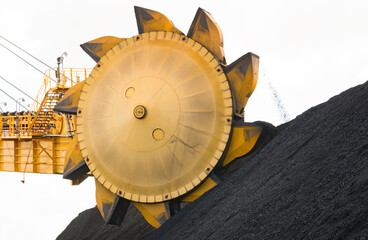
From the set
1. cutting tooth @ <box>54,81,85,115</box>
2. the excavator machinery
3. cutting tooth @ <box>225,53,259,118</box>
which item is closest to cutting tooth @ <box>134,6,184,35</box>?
the excavator machinery

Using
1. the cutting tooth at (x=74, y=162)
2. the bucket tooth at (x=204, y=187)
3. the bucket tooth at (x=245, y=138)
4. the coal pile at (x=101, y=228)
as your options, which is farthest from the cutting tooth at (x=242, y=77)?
the coal pile at (x=101, y=228)

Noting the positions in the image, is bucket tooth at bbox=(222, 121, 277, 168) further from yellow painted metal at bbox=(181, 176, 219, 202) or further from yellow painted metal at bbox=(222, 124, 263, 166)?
yellow painted metal at bbox=(181, 176, 219, 202)

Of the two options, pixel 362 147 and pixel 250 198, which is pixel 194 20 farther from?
pixel 362 147

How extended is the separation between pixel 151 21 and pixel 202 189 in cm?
421

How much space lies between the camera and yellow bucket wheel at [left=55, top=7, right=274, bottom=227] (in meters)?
11.0

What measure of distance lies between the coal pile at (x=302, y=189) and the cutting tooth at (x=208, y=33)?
235cm

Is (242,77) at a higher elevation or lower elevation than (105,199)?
higher

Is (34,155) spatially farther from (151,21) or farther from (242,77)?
(242,77)

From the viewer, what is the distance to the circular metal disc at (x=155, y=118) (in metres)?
11.1

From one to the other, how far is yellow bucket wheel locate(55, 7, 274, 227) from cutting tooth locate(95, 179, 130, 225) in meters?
0.02

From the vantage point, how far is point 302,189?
23.3 ft

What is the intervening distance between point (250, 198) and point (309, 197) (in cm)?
184

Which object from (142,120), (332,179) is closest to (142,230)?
(142,120)

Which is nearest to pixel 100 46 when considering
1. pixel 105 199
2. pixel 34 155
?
pixel 105 199
